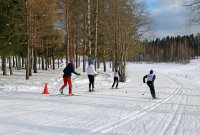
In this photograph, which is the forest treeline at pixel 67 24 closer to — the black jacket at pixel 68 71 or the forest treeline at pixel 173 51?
the black jacket at pixel 68 71

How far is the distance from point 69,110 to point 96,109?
3.66 ft

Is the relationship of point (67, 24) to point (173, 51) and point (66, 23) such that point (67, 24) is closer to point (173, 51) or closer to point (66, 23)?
point (66, 23)

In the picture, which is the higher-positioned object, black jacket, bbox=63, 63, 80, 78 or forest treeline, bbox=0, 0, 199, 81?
forest treeline, bbox=0, 0, 199, 81

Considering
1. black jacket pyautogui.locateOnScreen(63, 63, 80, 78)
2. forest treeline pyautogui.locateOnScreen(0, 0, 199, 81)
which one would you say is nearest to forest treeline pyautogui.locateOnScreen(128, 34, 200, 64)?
forest treeline pyautogui.locateOnScreen(0, 0, 199, 81)

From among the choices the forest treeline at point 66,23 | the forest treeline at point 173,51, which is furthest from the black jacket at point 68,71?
the forest treeline at point 173,51

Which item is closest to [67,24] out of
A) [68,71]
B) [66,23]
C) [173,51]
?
[66,23]

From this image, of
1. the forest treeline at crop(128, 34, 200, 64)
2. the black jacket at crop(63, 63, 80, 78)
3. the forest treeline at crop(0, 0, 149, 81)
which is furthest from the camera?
the forest treeline at crop(128, 34, 200, 64)

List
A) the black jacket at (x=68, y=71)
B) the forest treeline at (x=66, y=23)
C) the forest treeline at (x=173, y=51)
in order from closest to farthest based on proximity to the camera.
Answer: the black jacket at (x=68, y=71) < the forest treeline at (x=66, y=23) < the forest treeline at (x=173, y=51)

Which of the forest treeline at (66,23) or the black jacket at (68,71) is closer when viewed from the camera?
the black jacket at (68,71)

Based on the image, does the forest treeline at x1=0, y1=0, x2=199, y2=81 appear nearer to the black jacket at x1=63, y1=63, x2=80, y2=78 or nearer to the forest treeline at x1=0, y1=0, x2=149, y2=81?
the forest treeline at x1=0, y1=0, x2=149, y2=81

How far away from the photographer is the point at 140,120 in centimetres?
1010

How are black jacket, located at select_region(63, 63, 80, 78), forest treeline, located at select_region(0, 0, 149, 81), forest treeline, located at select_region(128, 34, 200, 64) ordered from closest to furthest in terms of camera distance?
black jacket, located at select_region(63, 63, 80, 78) < forest treeline, located at select_region(0, 0, 149, 81) < forest treeline, located at select_region(128, 34, 200, 64)

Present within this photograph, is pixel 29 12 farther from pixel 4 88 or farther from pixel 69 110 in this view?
pixel 69 110

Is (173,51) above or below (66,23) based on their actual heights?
above
